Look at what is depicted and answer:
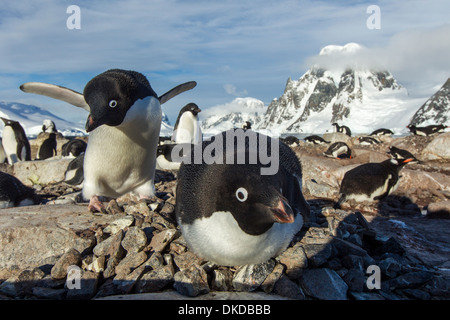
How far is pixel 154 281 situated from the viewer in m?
2.52

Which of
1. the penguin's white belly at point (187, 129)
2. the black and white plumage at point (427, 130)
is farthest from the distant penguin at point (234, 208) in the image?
the black and white plumage at point (427, 130)

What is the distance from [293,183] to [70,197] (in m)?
3.43

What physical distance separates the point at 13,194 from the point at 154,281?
418 centimetres

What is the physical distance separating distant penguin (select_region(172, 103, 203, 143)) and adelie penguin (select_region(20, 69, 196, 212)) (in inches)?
255

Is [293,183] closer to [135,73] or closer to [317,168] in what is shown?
[135,73]

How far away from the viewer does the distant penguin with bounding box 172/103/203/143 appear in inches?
462

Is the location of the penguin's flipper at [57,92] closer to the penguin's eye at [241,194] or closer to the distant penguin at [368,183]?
the penguin's eye at [241,194]

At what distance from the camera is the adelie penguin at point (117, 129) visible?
3.63 m

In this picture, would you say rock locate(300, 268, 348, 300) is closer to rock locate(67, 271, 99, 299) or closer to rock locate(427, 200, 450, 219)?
rock locate(67, 271, 99, 299)

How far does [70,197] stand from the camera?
5.10m

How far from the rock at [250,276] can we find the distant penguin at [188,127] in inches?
362

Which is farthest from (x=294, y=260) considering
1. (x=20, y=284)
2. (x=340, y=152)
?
(x=340, y=152)

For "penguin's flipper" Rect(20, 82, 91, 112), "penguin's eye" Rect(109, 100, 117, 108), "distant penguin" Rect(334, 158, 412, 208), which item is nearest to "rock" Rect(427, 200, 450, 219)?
"distant penguin" Rect(334, 158, 412, 208)
